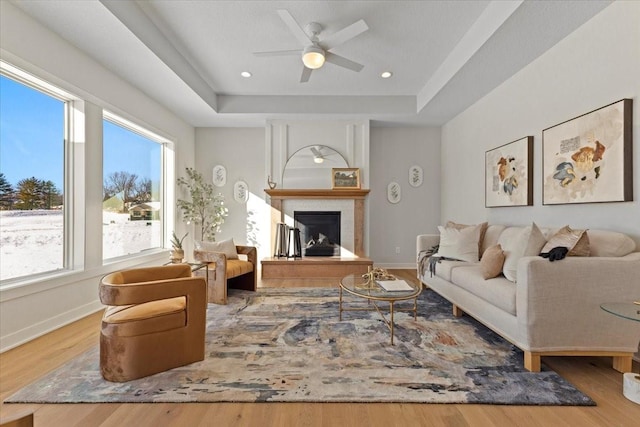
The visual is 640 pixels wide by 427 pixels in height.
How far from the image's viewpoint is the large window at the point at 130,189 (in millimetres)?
3762

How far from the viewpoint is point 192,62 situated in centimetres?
396

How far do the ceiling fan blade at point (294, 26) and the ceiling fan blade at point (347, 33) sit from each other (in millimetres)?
213

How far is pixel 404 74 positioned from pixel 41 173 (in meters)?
4.39

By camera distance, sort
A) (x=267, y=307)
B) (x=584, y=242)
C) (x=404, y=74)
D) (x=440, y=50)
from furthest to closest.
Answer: (x=404, y=74), (x=440, y=50), (x=267, y=307), (x=584, y=242)

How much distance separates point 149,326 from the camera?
1.92 m

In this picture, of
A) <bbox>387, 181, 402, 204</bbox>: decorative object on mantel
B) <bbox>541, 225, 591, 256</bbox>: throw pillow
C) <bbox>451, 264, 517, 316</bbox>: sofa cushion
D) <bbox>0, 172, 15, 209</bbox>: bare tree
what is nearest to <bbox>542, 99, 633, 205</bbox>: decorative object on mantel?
<bbox>541, 225, 591, 256</bbox>: throw pillow

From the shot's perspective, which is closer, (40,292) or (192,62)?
(40,292)

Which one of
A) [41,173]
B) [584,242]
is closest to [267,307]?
[41,173]

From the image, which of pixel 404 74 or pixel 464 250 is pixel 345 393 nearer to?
pixel 464 250

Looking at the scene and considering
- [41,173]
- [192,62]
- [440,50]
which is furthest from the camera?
[192,62]

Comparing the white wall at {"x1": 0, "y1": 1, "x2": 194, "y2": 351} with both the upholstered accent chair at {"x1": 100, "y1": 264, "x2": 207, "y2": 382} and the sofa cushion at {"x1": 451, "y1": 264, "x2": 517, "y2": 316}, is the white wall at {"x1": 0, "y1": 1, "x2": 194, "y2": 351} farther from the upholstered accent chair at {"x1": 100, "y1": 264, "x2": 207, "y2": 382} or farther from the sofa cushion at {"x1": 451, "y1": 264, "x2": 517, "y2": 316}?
the sofa cushion at {"x1": 451, "y1": 264, "x2": 517, "y2": 316}

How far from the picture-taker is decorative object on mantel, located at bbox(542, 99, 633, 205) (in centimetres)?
230

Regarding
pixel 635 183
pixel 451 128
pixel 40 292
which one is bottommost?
pixel 40 292

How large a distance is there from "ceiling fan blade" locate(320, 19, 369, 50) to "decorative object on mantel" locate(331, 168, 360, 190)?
247 centimetres
